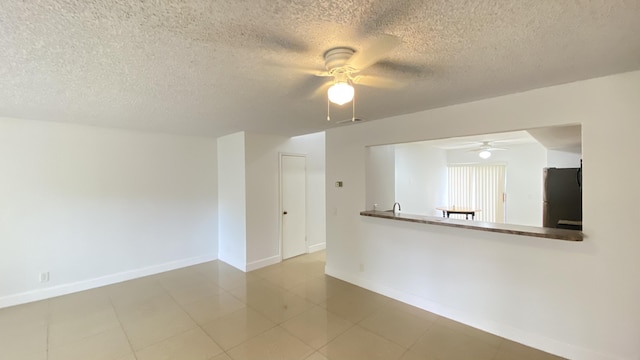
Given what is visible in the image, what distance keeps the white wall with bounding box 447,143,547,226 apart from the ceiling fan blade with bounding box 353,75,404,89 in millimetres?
6298

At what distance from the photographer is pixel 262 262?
474 cm

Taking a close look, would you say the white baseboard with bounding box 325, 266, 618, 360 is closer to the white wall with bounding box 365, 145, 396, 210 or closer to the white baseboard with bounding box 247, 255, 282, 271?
the white wall with bounding box 365, 145, 396, 210

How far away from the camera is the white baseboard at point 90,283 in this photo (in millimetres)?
3418

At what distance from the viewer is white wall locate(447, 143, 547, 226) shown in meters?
6.56

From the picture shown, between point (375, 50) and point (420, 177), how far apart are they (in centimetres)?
612

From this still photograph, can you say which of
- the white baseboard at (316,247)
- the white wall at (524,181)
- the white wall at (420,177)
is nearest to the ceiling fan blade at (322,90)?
the white wall at (420,177)

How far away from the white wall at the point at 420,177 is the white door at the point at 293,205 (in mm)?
2192

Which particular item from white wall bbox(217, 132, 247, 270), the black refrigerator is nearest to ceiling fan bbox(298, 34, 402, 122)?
white wall bbox(217, 132, 247, 270)

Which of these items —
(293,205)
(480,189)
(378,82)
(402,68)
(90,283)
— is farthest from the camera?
(480,189)

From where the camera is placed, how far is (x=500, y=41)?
154 centimetres

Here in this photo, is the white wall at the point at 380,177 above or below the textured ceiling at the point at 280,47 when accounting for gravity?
below

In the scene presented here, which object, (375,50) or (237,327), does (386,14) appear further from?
(237,327)

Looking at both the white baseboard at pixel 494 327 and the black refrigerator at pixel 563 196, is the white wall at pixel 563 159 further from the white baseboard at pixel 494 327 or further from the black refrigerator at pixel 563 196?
the white baseboard at pixel 494 327

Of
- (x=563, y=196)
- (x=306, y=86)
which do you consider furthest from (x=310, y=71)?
(x=563, y=196)
